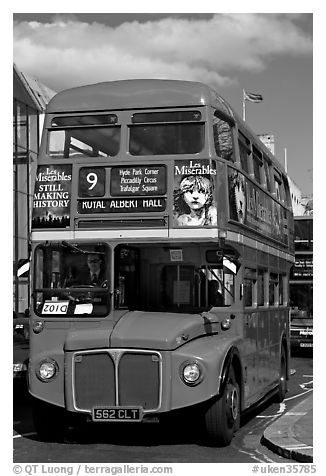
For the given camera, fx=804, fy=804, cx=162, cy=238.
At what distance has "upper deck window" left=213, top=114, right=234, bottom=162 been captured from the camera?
1018 centimetres

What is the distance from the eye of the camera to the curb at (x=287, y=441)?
8.80m

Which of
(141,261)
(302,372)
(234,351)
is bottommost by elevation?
(302,372)

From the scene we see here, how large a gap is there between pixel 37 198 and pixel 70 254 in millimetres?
856

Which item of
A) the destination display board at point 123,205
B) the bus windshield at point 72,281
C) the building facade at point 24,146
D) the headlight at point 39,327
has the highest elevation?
the building facade at point 24,146

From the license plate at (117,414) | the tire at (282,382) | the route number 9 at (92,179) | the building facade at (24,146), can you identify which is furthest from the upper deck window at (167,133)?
the building facade at (24,146)

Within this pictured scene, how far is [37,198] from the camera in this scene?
398 inches

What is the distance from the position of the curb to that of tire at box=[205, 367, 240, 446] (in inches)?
20.1

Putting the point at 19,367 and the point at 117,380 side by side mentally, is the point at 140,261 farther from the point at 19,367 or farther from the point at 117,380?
the point at 19,367

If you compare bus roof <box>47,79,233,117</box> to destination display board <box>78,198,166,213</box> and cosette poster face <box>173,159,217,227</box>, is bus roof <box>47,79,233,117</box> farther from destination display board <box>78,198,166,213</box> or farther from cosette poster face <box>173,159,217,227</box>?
destination display board <box>78,198,166,213</box>

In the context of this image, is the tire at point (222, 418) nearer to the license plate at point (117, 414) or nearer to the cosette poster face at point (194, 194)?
the license plate at point (117, 414)

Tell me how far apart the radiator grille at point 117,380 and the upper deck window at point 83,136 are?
2.63 m

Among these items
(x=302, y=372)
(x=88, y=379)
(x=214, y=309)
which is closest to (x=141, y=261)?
(x=214, y=309)
